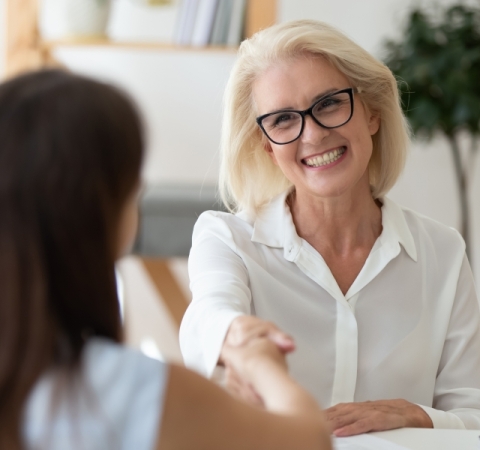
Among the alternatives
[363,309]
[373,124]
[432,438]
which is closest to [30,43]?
[373,124]

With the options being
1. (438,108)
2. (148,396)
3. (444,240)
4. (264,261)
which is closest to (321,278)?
(264,261)

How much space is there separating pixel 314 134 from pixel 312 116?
0.13 feet

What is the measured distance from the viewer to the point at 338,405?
1317 mm

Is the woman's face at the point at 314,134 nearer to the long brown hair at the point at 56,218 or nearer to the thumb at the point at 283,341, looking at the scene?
the thumb at the point at 283,341

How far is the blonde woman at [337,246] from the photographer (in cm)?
155

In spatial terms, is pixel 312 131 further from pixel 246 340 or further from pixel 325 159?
pixel 246 340

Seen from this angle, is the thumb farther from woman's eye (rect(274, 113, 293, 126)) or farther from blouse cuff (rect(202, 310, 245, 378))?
woman's eye (rect(274, 113, 293, 126))

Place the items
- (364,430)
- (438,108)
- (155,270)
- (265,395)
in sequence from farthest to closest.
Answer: (155,270) → (438,108) → (364,430) → (265,395)

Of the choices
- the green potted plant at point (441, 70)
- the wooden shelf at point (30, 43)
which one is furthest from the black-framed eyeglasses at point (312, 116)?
the wooden shelf at point (30, 43)

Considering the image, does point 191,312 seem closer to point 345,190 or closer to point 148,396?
point 345,190

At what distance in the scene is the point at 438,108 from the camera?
310cm

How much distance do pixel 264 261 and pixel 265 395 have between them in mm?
707

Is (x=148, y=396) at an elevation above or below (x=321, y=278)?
above

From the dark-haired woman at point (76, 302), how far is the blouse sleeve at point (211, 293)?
1.39 ft
